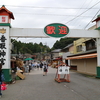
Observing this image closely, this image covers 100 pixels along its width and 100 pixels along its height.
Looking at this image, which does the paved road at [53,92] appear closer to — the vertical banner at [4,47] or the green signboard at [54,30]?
the vertical banner at [4,47]

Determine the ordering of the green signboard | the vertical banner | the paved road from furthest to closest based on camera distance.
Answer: the green signboard
the vertical banner
the paved road

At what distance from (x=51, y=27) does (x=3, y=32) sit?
4.31 metres

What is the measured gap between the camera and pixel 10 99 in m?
7.40

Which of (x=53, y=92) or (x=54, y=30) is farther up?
(x=54, y=30)

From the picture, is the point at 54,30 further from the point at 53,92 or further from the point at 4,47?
the point at 53,92

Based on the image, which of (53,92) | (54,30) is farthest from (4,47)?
(53,92)

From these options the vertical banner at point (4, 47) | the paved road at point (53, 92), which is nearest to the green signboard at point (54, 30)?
the vertical banner at point (4, 47)

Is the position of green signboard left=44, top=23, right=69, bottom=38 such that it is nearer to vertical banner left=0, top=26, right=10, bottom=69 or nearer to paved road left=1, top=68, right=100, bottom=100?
vertical banner left=0, top=26, right=10, bottom=69

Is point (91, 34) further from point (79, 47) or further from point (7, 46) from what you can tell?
point (79, 47)

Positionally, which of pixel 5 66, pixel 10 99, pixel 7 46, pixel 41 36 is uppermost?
pixel 41 36

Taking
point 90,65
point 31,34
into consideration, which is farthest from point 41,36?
point 90,65

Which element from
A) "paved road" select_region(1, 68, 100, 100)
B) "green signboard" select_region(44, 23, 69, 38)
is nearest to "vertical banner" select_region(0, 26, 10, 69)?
"paved road" select_region(1, 68, 100, 100)

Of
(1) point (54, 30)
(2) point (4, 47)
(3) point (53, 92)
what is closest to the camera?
(3) point (53, 92)

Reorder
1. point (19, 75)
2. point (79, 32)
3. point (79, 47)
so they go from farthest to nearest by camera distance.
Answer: point (79, 47) → point (19, 75) → point (79, 32)
